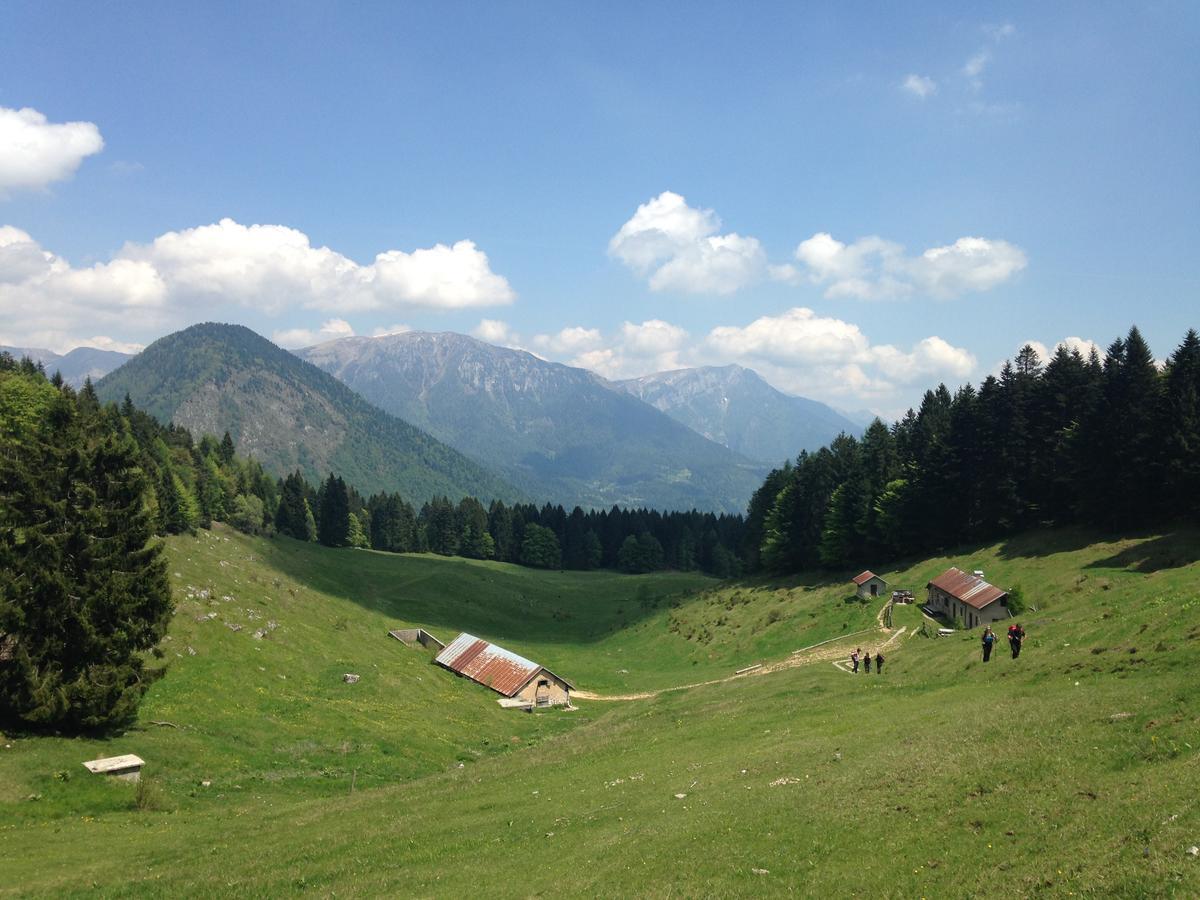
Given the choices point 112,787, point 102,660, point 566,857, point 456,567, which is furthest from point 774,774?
point 456,567

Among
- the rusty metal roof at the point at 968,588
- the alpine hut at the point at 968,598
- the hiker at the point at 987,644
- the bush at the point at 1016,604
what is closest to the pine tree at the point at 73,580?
the hiker at the point at 987,644

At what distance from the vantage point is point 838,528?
9694cm

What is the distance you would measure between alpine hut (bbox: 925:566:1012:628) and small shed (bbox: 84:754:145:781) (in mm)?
53124

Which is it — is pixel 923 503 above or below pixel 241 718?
above

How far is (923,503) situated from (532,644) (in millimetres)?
51304

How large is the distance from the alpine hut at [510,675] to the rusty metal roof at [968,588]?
33.9 m

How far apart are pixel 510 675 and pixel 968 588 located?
38.9m

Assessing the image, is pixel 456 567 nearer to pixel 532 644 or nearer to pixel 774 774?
pixel 532 644

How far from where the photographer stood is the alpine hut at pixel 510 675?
62.6 m

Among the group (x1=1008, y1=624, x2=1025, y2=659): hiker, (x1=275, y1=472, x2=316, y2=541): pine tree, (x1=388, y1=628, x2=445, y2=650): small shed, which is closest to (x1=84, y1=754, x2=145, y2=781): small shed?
(x1=1008, y1=624, x2=1025, y2=659): hiker

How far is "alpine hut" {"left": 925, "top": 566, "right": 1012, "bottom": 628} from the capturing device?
54.8 meters

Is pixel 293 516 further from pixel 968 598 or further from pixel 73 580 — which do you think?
pixel 968 598

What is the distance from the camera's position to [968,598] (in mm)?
57688

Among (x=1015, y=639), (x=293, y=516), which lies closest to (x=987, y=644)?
(x=1015, y=639)
